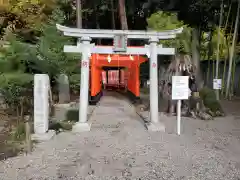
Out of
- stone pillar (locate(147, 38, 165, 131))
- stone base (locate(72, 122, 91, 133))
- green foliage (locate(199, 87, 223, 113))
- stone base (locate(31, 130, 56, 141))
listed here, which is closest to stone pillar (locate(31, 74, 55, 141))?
stone base (locate(31, 130, 56, 141))

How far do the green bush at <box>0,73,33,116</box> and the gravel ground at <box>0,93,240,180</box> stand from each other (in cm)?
384

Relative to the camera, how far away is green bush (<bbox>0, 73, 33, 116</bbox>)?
1082cm

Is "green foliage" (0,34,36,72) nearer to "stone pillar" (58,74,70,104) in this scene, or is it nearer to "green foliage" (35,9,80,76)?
"green foliage" (35,9,80,76)

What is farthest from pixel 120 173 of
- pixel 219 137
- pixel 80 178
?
pixel 219 137

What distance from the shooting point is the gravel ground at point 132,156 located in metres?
4.61

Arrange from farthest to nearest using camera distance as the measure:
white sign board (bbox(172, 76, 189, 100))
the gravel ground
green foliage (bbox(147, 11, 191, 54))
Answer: green foliage (bbox(147, 11, 191, 54)) < white sign board (bbox(172, 76, 189, 100)) < the gravel ground

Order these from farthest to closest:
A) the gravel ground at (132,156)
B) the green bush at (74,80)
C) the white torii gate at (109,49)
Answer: the green bush at (74,80)
the white torii gate at (109,49)
the gravel ground at (132,156)

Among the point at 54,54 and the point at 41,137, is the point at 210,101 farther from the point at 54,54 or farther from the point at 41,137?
the point at 41,137

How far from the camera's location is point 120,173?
15.2ft

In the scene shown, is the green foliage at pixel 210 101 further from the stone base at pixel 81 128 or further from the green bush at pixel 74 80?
the green bush at pixel 74 80

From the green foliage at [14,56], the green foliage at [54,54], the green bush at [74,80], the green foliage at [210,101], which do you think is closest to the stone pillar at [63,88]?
the green bush at [74,80]

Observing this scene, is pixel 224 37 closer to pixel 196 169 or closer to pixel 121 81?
pixel 121 81

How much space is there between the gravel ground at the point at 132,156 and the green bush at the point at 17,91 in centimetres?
384

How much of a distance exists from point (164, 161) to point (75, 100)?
936cm
